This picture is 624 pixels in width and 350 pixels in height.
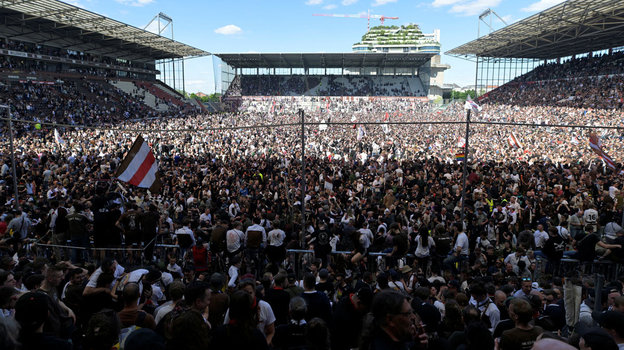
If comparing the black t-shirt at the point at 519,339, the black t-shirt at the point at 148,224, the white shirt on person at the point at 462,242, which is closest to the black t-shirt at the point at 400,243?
the white shirt on person at the point at 462,242

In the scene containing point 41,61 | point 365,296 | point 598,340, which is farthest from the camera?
point 41,61

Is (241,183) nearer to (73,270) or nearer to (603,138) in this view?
(73,270)

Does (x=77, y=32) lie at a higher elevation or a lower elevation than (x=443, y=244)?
higher

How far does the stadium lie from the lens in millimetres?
3299

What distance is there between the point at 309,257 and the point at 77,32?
145 feet

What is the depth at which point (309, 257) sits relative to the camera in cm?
737

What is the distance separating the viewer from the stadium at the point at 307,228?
330 centimetres

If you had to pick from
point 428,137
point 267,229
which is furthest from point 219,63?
point 267,229

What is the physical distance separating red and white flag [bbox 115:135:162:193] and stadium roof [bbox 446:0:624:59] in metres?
29.6

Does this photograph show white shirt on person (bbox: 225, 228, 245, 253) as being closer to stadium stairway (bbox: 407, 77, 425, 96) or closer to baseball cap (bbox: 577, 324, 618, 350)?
baseball cap (bbox: 577, 324, 618, 350)

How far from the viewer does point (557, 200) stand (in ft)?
34.5

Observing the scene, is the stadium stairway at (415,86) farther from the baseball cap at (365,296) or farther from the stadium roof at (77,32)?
the baseball cap at (365,296)

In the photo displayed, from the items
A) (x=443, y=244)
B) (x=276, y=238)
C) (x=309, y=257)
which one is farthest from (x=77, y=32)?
(x=443, y=244)

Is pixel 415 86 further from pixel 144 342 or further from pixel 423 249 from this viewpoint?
pixel 144 342
